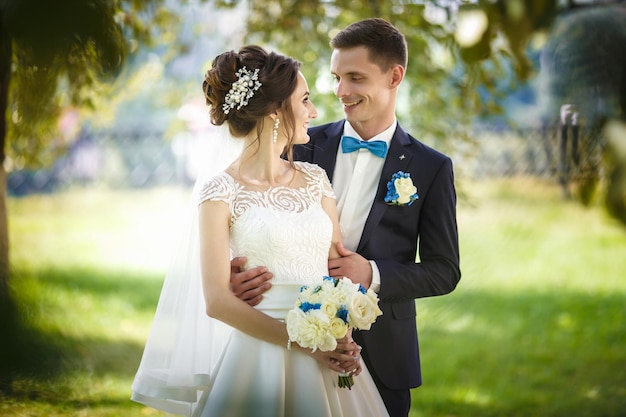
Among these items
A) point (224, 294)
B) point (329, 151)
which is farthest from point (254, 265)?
point (329, 151)

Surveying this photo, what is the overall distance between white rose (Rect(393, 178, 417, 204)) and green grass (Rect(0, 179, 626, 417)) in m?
0.96

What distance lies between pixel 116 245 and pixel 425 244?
7.88 m

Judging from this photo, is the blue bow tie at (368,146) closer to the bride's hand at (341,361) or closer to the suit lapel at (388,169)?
the suit lapel at (388,169)

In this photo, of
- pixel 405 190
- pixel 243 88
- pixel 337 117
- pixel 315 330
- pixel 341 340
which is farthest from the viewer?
pixel 337 117

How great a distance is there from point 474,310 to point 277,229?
5.79 m

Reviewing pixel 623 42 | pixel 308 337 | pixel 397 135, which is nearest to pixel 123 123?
pixel 397 135

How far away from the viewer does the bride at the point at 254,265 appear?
2.59m

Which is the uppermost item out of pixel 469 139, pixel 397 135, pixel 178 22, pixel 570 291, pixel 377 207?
pixel 178 22

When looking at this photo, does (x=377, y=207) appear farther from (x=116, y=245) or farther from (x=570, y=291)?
(x=116, y=245)

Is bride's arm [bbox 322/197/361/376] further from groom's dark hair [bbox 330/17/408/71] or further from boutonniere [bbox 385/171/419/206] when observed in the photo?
groom's dark hair [bbox 330/17/408/71]

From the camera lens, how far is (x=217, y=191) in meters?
2.62

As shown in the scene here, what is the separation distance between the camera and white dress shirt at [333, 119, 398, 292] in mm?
3000

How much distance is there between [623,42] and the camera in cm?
95

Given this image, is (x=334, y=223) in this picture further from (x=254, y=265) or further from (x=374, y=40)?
(x=374, y=40)
